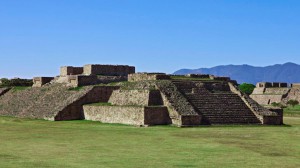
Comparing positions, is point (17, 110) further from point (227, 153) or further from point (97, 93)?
point (227, 153)

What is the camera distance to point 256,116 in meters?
45.5

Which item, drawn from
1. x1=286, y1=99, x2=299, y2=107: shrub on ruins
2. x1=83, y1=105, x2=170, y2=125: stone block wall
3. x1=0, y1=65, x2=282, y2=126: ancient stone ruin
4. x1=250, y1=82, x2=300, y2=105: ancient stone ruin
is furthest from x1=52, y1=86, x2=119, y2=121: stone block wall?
x1=250, y1=82, x2=300, y2=105: ancient stone ruin

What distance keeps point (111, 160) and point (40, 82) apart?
48.2m

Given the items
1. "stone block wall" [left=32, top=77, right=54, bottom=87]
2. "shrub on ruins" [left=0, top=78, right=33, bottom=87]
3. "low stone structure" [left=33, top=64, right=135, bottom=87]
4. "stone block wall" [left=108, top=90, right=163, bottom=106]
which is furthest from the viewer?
"shrub on ruins" [left=0, top=78, right=33, bottom=87]

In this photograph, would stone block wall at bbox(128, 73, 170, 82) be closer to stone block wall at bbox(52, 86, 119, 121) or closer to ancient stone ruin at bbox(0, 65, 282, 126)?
ancient stone ruin at bbox(0, 65, 282, 126)

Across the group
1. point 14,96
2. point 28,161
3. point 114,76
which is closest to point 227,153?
point 28,161

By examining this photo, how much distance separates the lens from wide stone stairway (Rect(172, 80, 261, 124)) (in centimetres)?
4441

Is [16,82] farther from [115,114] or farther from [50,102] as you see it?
[115,114]

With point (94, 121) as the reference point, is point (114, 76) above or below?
above

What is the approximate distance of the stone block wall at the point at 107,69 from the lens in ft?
210

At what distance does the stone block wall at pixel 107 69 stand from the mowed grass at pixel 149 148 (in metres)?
26.2

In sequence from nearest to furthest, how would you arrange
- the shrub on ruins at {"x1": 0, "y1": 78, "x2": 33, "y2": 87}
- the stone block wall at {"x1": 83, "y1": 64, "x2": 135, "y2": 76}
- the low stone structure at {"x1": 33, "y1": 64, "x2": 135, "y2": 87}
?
the low stone structure at {"x1": 33, "y1": 64, "x2": 135, "y2": 87} < the stone block wall at {"x1": 83, "y1": 64, "x2": 135, "y2": 76} < the shrub on ruins at {"x1": 0, "y1": 78, "x2": 33, "y2": 87}

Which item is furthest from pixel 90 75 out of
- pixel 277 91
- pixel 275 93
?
pixel 277 91

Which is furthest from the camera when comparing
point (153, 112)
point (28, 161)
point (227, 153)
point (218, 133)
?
point (153, 112)
